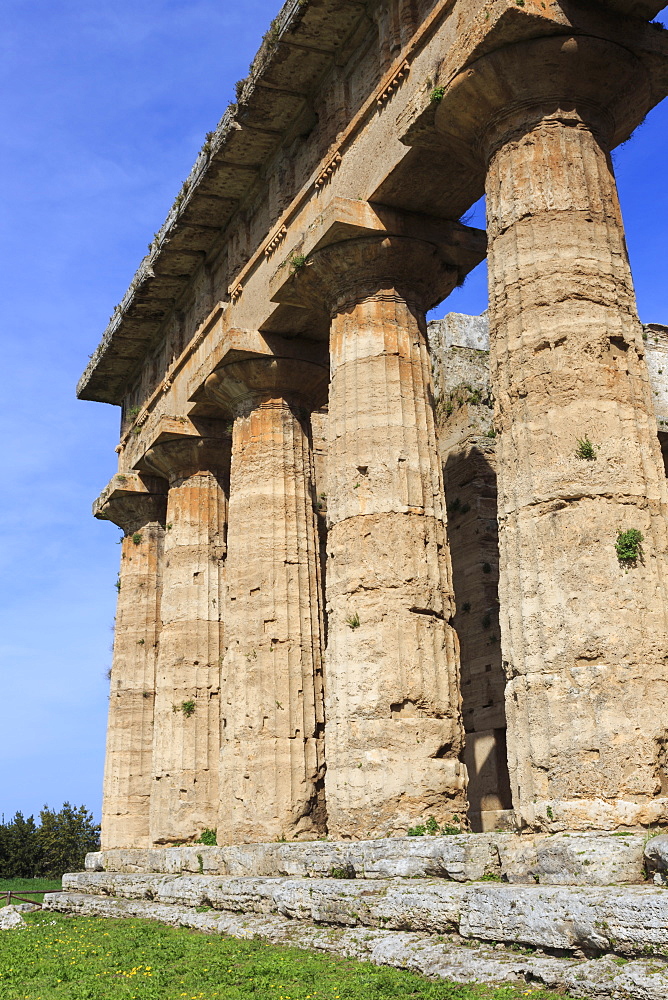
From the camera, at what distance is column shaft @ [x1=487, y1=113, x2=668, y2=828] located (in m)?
8.23

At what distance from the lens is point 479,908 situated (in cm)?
820

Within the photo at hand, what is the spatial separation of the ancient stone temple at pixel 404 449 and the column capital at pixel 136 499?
33.0 inches

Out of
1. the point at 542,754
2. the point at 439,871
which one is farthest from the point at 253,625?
the point at 542,754

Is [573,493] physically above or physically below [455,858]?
above

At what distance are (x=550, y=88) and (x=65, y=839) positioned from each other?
1393 inches

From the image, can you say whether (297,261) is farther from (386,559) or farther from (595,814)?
(595,814)

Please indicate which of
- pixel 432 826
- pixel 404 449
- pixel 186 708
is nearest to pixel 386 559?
pixel 404 449

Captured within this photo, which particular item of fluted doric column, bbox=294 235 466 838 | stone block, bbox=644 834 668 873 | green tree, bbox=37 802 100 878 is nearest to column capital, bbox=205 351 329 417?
fluted doric column, bbox=294 235 466 838

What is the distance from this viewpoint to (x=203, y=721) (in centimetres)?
1780

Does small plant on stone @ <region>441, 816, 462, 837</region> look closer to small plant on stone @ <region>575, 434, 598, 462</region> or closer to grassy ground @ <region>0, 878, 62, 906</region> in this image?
small plant on stone @ <region>575, 434, 598, 462</region>

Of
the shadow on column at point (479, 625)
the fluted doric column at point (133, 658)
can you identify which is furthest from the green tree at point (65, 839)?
the shadow on column at point (479, 625)

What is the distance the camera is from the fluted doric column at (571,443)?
8.27 meters

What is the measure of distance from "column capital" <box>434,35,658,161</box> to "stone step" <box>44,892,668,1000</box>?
774cm

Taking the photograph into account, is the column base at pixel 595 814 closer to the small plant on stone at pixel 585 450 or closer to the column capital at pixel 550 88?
the small plant on stone at pixel 585 450
